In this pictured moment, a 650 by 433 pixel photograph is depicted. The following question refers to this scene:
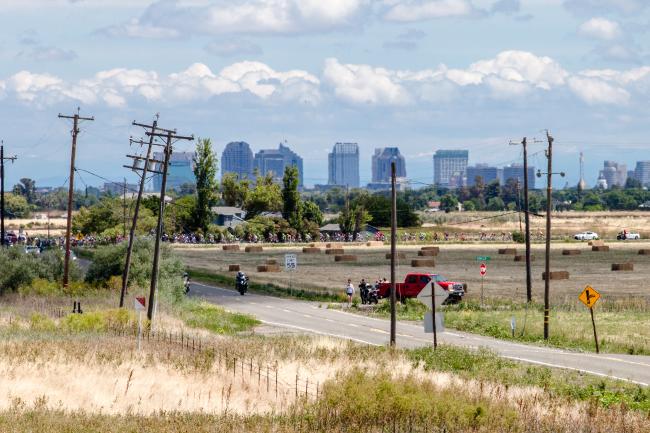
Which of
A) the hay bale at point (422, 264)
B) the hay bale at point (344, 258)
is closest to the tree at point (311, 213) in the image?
the hay bale at point (344, 258)

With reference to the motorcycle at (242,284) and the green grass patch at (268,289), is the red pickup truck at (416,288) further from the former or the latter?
the motorcycle at (242,284)

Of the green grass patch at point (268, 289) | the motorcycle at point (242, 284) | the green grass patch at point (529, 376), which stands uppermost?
the motorcycle at point (242, 284)

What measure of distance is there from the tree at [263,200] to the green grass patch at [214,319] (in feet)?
375

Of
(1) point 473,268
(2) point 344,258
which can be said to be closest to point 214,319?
(1) point 473,268

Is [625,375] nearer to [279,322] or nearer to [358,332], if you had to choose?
[358,332]

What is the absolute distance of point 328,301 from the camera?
66.1 metres

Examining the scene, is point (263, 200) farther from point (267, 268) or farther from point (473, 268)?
point (473, 268)

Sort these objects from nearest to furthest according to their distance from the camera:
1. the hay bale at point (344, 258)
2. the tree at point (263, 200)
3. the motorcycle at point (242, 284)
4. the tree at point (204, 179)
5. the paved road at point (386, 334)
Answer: the paved road at point (386, 334), the motorcycle at point (242, 284), the hay bale at point (344, 258), the tree at point (204, 179), the tree at point (263, 200)

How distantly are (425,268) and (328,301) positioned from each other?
28.8 metres

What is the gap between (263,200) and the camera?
173000 mm

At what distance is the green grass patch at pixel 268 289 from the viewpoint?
223 feet

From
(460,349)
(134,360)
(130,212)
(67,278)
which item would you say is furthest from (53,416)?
(130,212)

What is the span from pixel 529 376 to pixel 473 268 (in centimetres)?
5967

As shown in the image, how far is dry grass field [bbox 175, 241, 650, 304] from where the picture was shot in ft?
234
